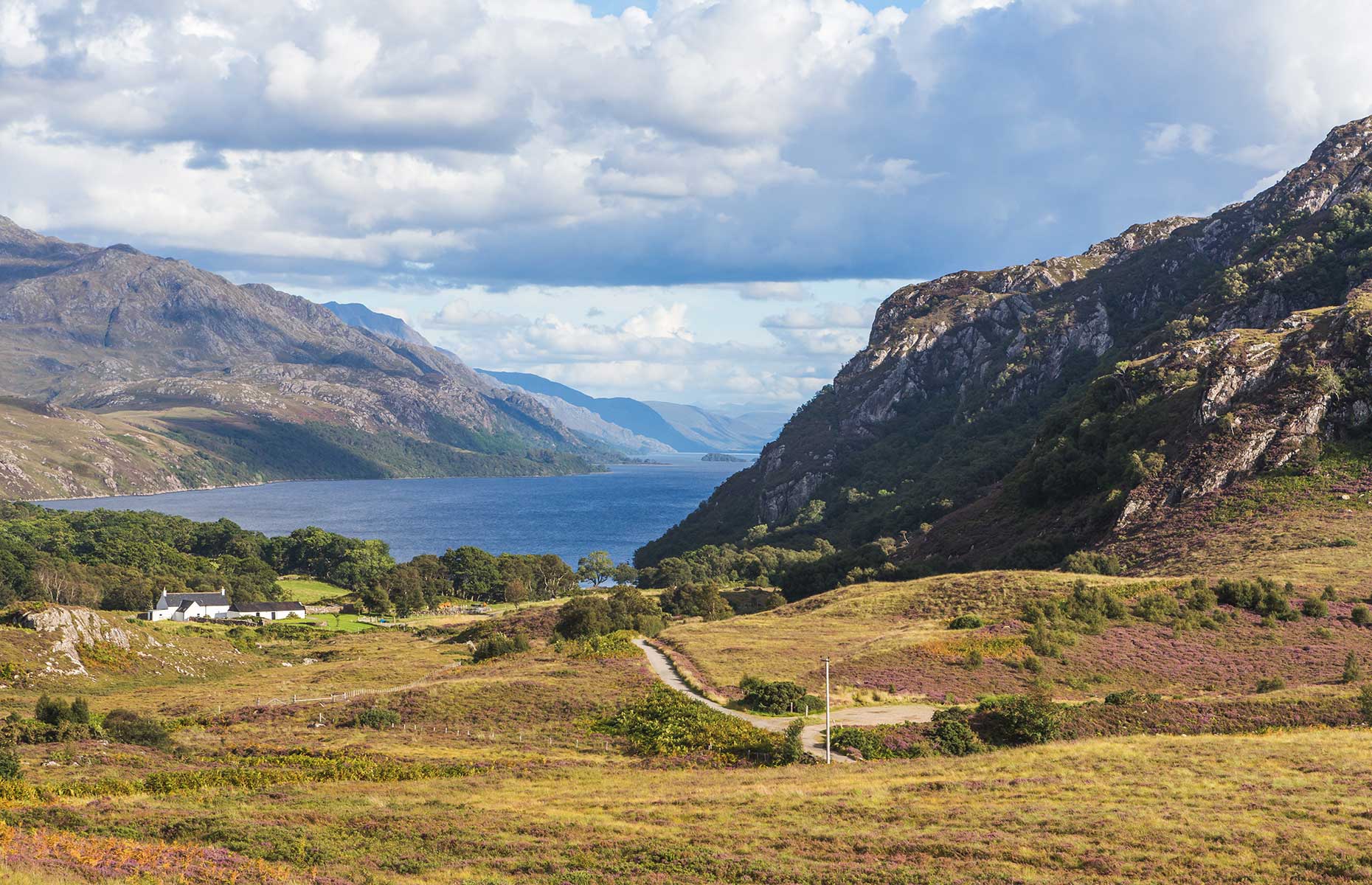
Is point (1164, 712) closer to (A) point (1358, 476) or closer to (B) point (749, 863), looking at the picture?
(B) point (749, 863)

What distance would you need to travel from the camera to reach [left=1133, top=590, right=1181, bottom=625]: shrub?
6762cm

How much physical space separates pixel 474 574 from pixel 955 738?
148054 millimetres

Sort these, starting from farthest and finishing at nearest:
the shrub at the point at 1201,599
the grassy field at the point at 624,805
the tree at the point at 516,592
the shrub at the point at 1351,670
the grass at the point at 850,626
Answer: the tree at the point at 516,592, the shrub at the point at 1201,599, the grass at the point at 850,626, the shrub at the point at 1351,670, the grassy field at the point at 624,805

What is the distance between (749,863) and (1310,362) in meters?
106

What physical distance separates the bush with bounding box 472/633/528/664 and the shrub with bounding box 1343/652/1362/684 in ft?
203

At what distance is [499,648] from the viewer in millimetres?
91000

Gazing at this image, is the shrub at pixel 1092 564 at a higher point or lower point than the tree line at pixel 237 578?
higher

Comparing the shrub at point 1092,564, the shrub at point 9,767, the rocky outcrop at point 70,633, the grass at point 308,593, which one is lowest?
the grass at point 308,593

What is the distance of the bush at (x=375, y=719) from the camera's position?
59.0m

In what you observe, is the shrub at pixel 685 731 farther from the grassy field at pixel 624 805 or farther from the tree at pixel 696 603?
the tree at pixel 696 603

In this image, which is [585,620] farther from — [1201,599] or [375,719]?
[1201,599]

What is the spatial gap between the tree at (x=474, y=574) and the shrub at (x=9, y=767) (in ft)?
459

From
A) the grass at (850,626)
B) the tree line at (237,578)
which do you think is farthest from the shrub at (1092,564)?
the tree line at (237,578)

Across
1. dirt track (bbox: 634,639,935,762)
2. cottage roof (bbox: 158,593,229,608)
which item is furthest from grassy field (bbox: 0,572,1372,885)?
cottage roof (bbox: 158,593,229,608)
